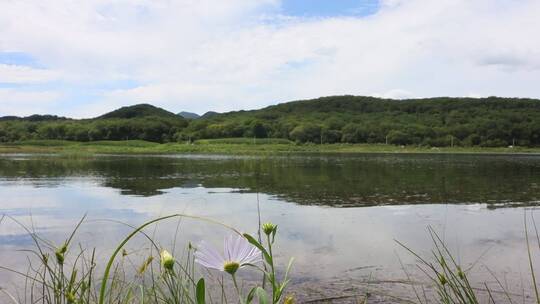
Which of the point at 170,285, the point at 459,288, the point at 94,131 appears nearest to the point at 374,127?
the point at 94,131

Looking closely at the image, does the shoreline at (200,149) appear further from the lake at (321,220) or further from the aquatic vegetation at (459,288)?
the aquatic vegetation at (459,288)

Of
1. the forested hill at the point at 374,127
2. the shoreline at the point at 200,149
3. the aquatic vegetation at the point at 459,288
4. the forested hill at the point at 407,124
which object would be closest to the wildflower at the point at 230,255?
the aquatic vegetation at the point at 459,288

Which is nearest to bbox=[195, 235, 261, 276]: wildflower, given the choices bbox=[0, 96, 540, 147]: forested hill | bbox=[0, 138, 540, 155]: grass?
bbox=[0, 138, 540, 155]: grass

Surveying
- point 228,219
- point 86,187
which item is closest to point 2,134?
point 86,187

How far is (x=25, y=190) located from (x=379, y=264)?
1423 centimetres

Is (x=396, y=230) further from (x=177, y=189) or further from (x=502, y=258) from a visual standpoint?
(x=177, y=189)

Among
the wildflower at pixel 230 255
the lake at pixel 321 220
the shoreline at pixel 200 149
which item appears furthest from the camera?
the shoreline at pixel 200 149

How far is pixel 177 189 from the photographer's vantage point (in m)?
17.7

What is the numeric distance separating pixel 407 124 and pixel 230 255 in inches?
5359

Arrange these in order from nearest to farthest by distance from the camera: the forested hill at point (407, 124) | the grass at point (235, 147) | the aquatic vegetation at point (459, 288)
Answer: the aquatic vegetation at point (459, 288) < the grass at point (235, 147) < the forested hill at point (407, 124)

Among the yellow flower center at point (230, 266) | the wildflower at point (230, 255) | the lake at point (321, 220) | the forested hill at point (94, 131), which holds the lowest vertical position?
the lake at point (321, 220)

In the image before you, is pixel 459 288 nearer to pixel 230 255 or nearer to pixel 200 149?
pixel 230 255

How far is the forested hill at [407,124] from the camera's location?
117 meters

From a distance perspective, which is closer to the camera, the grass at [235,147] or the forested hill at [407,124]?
the grass at [235,147]
